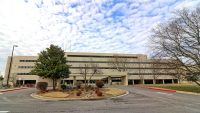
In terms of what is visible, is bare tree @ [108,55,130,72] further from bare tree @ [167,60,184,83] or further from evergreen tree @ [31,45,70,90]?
evergreen tree @ [31,45,70,90]

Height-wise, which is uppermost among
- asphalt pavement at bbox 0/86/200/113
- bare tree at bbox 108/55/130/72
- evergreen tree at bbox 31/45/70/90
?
bare tree at bbox 108/55/130/72

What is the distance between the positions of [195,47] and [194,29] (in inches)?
106

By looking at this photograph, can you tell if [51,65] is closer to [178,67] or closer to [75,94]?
[75,94]

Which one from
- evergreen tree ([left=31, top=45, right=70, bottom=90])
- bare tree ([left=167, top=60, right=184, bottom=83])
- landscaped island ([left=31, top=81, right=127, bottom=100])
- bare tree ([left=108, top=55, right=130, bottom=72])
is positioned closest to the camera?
landscaped island ([left=31, top=81, right=127, bottom=100])

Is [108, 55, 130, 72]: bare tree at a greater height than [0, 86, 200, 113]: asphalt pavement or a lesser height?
greater

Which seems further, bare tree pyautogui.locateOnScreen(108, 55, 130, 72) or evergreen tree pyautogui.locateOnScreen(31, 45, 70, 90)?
bare tree pyautogui.locateOnScreen(108, 55, 130, 72)

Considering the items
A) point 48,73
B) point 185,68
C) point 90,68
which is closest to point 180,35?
point 185,68

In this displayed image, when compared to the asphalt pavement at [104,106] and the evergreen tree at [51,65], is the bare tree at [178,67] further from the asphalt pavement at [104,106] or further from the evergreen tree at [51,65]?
the evergreen tree at [51,65]

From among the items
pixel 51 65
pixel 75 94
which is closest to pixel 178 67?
pixel 75 94

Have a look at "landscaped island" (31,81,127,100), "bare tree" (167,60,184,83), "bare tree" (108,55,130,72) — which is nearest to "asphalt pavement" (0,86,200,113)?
"landscaped island" (31,81,127,100)

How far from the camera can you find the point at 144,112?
416 inches

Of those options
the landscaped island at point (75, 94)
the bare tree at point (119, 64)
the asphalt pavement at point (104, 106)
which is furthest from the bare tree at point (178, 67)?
the bare tree at point (119, 64)

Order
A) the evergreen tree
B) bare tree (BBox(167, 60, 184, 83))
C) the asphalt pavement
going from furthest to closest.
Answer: bare tree (BBox(167, 60, 184, 83)) < the evergreen tree < the asphalt pavement

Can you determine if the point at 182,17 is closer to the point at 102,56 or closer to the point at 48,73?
the point at 48,73
